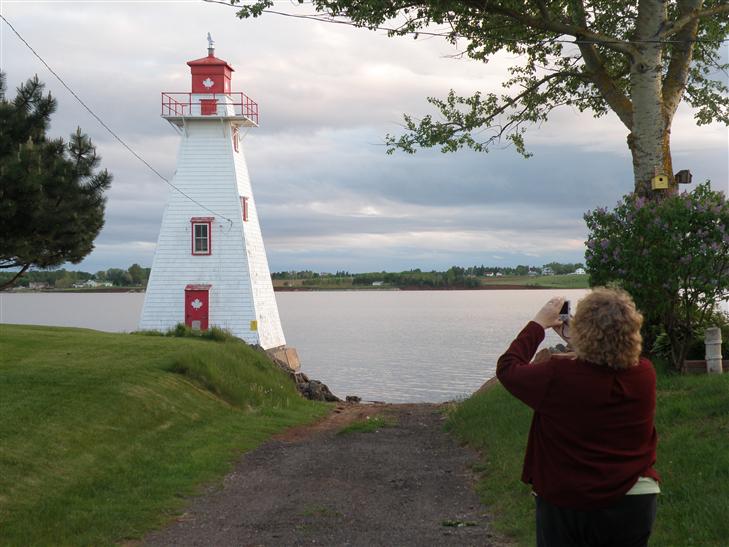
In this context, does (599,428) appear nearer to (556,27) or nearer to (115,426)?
(556,27)

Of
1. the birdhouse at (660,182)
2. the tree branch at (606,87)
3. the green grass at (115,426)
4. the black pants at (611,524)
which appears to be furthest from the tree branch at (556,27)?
the black pants at (611,524)

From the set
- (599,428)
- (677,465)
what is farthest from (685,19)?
(599,428)

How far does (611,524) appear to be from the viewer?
3982mm

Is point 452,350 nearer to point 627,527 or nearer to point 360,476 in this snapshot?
A: point 360,476

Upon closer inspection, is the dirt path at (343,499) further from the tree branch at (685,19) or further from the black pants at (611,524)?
the tree branch at (685,19)

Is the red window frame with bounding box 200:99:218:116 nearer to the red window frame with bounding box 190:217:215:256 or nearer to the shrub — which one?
the red window frame with bounding box 190:217:215:256

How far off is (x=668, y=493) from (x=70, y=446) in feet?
27.5

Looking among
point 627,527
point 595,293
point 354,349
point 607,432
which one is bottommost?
point 354,349

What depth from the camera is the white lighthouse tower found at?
33.2 meters

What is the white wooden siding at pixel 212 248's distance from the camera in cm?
3319

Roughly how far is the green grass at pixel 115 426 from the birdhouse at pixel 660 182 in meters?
8.21

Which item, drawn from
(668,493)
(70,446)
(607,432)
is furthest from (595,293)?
(70,446)

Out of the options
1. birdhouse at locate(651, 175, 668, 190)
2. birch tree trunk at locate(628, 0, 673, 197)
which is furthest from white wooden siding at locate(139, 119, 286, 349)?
birdhouse at locate(651, 175, 668, 190)

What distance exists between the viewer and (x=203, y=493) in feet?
33.6
